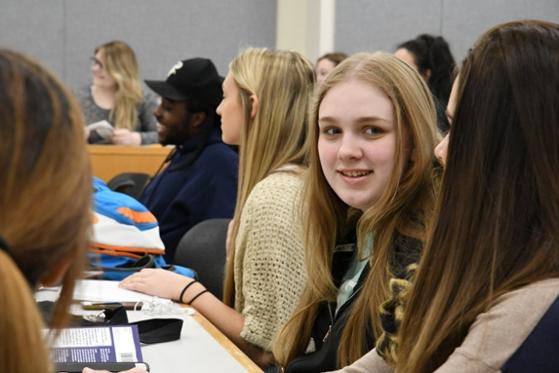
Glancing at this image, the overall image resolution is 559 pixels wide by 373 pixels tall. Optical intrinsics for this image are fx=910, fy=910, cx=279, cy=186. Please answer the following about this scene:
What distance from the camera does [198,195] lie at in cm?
354

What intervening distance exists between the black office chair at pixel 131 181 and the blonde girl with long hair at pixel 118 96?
1.56 meters

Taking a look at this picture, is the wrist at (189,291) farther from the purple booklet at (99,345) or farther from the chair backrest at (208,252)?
the purple booklet at (99,345)

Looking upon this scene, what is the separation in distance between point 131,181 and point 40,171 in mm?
3538

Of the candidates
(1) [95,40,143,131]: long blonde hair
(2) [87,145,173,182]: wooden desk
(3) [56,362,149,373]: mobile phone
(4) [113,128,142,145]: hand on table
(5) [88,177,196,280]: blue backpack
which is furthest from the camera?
(1) [95,40,143,131]: long blonde hair

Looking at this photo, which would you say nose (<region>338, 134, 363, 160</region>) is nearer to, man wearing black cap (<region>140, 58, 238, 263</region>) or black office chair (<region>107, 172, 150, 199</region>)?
man wearing black cap (<region>140, 58, 238, 263</region>)

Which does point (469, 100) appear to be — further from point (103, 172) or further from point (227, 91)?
point (103, 172)

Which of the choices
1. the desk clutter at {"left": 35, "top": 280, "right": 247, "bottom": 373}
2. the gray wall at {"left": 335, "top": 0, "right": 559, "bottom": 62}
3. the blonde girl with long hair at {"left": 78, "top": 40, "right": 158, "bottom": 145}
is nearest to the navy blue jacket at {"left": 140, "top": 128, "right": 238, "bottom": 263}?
the desk clutter at {"left": 35, "top": 280, "right": 247, "bottom": 373}

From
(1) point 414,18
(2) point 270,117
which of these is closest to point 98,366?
(2) point 270,117

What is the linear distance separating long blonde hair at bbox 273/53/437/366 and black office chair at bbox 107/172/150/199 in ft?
7.11

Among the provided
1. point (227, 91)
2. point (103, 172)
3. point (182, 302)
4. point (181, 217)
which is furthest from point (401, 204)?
point (103, 172)

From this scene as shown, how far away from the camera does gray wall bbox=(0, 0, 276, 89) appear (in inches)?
290

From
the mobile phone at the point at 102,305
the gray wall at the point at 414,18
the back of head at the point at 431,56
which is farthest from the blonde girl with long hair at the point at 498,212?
the gray wall at the point at 414,18

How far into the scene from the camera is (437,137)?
2.03 m

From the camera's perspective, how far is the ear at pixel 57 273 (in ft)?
2.88
